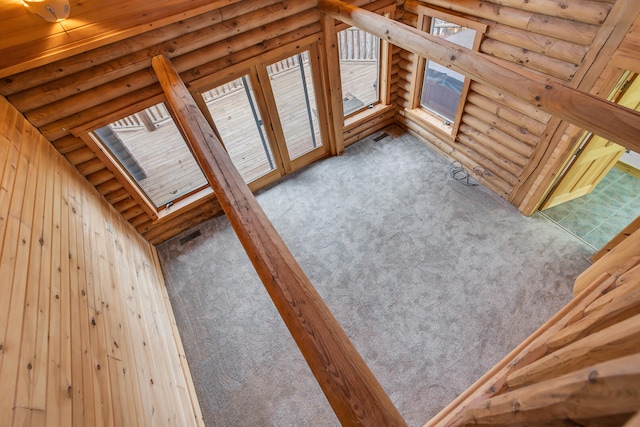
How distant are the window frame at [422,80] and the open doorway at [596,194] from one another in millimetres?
1498

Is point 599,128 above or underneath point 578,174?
above

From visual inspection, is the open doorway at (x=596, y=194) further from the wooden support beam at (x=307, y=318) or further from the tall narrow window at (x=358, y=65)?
the tall narrow window at (x=358, y=65)

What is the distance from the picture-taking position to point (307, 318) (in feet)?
3.65

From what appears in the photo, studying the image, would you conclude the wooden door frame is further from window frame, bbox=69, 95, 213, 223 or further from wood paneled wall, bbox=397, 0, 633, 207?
window frame, bbox=69, 95, 213, 223

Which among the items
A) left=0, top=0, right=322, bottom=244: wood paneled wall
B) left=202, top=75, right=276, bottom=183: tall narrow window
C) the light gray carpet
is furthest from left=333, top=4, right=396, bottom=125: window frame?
left=202, top=75, right=276, bottom=183: tall narrow window

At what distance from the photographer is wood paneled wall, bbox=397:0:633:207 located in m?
2.51

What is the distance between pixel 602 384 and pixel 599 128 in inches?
61.2

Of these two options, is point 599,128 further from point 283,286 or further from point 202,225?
point 202,225

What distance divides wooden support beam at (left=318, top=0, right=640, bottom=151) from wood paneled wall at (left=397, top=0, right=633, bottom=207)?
3.88ft

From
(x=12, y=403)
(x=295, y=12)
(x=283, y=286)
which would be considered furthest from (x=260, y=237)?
(x=295, y=12)

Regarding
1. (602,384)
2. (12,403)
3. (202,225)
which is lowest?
→ (202,225)

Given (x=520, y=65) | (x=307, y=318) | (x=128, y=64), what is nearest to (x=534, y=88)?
(x=520, y=65)

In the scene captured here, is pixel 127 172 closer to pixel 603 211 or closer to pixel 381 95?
pixel 381 95

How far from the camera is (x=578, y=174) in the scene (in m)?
3.68
